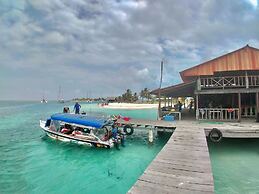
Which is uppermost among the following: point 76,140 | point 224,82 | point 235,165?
point 224,82

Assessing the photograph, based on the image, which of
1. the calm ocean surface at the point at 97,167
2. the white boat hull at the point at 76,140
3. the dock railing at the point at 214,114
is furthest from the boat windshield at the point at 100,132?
the dock railing at the point at 214,114

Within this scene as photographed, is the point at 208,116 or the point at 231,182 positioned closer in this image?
the point at 231,182

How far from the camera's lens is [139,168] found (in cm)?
1137

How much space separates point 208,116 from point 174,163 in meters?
12.5

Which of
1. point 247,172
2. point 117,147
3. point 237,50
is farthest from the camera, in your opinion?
point 237,50

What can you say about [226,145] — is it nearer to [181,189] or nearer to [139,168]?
[139,168]

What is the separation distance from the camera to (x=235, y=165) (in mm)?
11062

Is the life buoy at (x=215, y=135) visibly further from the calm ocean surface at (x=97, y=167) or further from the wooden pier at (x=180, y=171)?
the wooden pier at (x=180, y=171)

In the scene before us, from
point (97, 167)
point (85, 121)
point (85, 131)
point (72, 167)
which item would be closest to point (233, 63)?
point (85, 121)

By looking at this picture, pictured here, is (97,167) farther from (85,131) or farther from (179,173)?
(179,173)

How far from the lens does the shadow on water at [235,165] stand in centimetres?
873

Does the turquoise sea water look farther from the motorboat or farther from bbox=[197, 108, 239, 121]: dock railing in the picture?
bbox=[197, 108, 239, 121]: dock railing

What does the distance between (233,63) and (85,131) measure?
12875 mm

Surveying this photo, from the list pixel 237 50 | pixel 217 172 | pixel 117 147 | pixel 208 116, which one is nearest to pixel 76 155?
pixel 117 147
